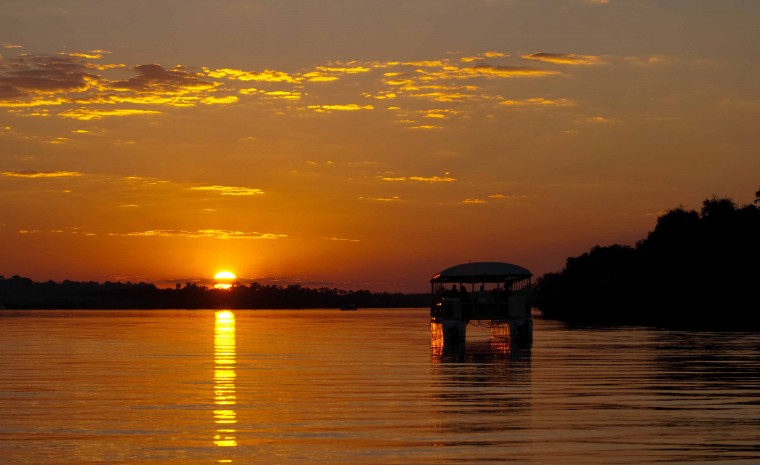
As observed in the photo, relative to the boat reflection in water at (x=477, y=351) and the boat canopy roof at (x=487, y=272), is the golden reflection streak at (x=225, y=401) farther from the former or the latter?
the boat canopy roof at (x=487, y=272)

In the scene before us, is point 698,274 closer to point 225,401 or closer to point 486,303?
point 486,303

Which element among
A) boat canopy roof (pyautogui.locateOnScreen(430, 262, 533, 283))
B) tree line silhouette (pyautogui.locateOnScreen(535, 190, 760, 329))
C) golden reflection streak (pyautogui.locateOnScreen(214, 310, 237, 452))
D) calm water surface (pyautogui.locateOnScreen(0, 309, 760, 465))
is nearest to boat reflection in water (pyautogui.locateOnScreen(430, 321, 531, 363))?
calm water surface (pyautogui.locateOnScreen(0, 309, 760, 465))

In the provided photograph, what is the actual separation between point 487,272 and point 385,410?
39.5 m

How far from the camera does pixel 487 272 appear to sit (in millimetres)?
68062

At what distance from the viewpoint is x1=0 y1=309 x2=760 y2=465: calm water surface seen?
71.9 ft

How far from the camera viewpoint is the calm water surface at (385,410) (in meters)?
21.9

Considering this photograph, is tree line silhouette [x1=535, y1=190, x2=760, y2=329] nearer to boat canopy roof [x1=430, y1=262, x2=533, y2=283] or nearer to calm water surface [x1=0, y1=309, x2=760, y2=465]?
boat canopy roof [x1=430, y1=262, x2=533, y2=283]

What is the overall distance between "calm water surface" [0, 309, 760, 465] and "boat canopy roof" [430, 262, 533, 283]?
14.3 m

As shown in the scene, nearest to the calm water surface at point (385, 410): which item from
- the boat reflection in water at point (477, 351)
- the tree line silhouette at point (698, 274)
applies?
the boat reflection in water at point (477, 351)

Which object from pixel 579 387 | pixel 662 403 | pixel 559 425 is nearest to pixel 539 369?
pixel 579 387

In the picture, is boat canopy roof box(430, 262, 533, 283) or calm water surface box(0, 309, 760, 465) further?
boat canopy roof box(430, 262, 533, 283)

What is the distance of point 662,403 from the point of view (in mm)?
30484

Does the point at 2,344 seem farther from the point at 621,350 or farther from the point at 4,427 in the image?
the point at 4,427

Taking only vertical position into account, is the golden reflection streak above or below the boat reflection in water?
below
